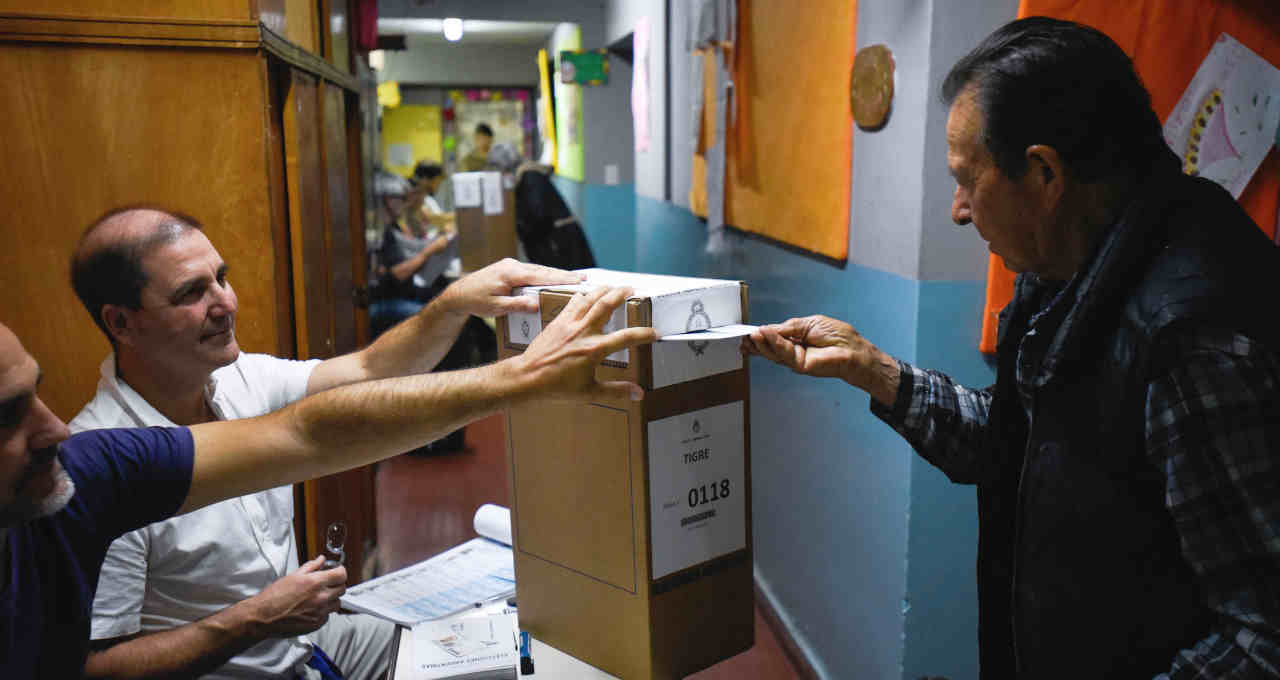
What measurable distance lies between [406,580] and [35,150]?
110 cm

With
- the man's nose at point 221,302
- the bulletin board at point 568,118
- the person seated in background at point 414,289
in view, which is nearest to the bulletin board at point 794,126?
the man's nose at point 221,302

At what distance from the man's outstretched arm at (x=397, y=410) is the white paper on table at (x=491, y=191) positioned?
16.6ft

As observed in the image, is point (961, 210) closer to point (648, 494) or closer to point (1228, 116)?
point (648, 494)

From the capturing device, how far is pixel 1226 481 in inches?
35.6

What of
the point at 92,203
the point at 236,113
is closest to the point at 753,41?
the point at 236,113

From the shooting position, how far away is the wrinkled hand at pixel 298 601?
1.49m

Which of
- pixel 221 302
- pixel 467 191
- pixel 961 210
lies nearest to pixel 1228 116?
pixel 961 210

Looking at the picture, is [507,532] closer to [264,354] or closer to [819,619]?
[264,354]

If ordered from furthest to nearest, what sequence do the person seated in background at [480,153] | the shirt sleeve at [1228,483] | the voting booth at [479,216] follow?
the person seated in background at [480,153] < the voting booth at [479,216] < the shirt sleeve at [1228,483]

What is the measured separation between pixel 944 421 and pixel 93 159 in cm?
167

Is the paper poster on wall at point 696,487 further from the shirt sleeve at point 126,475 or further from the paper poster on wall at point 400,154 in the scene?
the paper poster on wall at point 400,154

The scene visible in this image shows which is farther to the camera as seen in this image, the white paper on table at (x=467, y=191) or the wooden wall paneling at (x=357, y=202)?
the white paper on table at (x=467, y=191)

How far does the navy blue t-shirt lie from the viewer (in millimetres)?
1054

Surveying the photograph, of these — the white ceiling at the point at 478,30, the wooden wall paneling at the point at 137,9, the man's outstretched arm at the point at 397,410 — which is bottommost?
the man's outstretched arm at the point at 397,410
